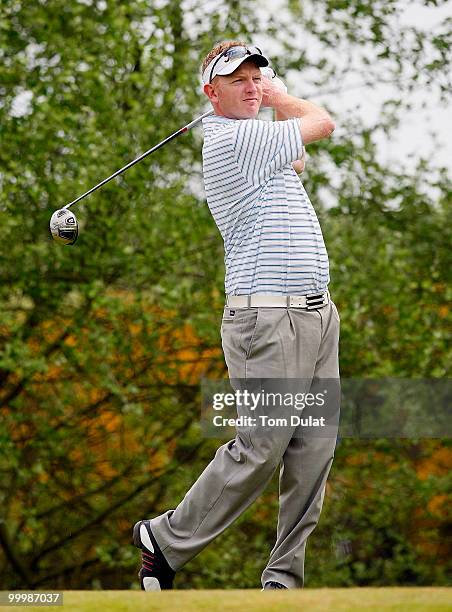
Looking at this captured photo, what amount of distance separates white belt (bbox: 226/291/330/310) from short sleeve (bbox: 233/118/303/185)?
334mm

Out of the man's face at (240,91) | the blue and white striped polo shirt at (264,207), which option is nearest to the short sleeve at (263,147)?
the blue and white striped polo shirt at (264,207)

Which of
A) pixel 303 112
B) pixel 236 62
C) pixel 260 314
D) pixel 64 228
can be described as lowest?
pixel 260 314

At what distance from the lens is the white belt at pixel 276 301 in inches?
136

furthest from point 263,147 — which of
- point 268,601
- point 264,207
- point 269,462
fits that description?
point 268,601

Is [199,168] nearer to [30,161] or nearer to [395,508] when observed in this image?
[30,161]

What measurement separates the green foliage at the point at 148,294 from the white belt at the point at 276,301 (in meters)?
3.94

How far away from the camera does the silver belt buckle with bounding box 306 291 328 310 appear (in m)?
3.49

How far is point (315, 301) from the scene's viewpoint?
3510mm

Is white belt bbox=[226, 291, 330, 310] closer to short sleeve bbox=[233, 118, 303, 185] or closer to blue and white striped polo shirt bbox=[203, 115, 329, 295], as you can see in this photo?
blue and white striped polo shirt bbox=[203, 115, 329, 295]

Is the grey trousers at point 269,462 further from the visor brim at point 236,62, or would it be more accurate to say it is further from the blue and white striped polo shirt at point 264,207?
the visor brim at point 236,62

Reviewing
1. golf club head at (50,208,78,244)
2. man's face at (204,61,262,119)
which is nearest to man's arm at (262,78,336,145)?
man's face at (204,61,262,119)

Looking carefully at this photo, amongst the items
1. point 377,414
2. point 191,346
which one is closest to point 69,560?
point 191,346

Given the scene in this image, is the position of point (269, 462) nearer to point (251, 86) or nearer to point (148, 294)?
point (251, 86)

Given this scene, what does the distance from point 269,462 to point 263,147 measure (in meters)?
0.90
